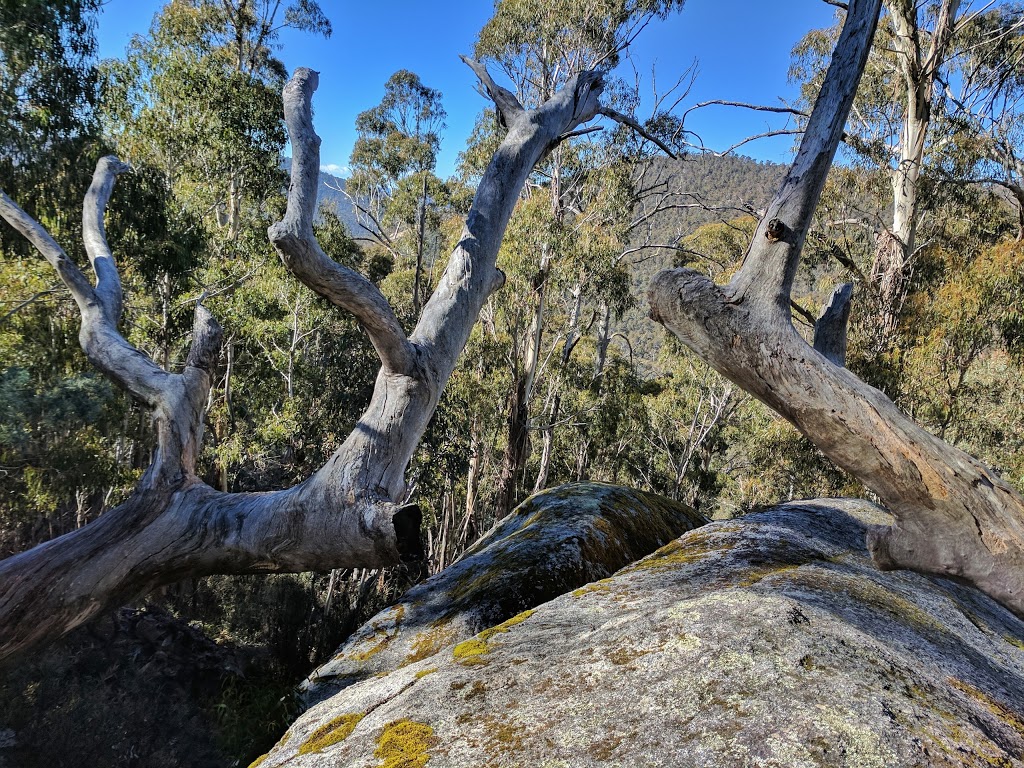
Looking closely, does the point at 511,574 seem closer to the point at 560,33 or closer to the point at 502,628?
the point at 502,628

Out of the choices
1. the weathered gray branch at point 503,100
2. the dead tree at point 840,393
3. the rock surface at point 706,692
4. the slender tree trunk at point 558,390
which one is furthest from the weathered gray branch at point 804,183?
the slender tree trunk at point 558,390

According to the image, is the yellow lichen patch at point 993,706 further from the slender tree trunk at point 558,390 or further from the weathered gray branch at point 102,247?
the slender tree trunk at point 558,390

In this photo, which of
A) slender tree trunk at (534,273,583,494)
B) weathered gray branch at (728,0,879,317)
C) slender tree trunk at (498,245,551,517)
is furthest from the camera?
slender tree trunk at (534,273,583,494)

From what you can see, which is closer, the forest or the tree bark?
the forest

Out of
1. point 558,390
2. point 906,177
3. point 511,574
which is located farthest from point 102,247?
point 906,177

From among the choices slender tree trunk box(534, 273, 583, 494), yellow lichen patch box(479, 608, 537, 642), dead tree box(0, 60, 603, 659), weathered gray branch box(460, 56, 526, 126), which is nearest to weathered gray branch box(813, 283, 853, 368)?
yellow lichen patch box(479, 608, 537, 642)

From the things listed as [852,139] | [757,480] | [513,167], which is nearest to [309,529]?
[513,167]

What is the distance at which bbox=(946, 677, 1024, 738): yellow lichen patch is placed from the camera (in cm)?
121

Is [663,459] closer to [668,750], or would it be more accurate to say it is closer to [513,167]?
[513,167]

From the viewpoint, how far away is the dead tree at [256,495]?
1.96m

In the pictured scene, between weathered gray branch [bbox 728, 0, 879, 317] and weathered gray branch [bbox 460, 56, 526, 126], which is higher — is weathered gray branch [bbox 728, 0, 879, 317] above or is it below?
below

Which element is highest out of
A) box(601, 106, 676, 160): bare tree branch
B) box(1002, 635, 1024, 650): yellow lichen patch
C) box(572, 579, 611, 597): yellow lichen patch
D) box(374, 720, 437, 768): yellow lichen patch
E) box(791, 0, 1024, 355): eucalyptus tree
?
box(791, 0, 1024, 355): eucalyptus tree

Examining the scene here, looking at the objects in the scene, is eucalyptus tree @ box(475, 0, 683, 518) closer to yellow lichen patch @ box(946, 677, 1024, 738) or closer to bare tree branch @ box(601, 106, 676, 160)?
bare tree branch @ box(601, 106, 676, 160)

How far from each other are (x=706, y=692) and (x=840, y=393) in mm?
730
